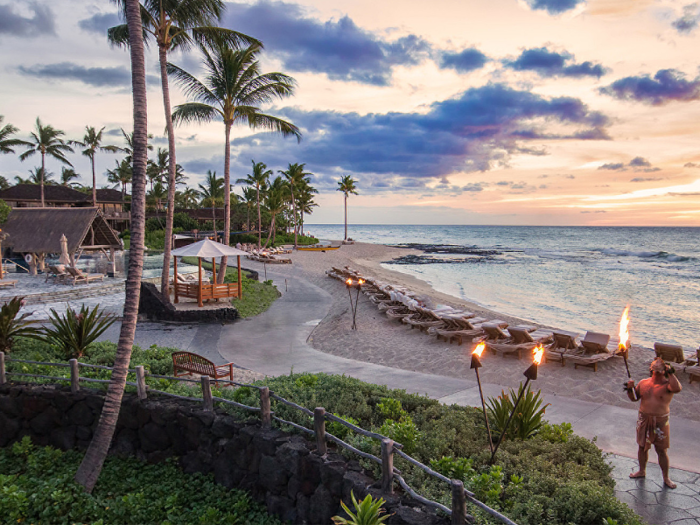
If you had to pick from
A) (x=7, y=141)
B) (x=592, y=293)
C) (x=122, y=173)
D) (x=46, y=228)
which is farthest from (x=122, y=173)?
(x=592, y=293)

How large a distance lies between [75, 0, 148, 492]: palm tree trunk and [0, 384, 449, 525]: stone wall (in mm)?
662

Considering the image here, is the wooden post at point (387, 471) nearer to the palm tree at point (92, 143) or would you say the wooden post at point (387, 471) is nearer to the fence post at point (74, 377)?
the fence post at point (74, 377)

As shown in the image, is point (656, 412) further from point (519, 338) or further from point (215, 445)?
point (519, 338)

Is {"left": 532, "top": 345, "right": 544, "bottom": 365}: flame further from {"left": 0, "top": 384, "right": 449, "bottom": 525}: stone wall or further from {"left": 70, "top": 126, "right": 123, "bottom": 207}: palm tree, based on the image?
{"left": 70, "top": 126, "right": 123, "bottom": 207}: palm tree

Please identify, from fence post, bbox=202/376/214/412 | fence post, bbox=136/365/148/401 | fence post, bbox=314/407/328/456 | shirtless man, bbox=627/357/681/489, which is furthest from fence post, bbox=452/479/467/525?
fence post, bbox=136/365/148/401

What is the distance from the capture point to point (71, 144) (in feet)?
169

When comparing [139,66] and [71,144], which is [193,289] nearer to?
A: [139,66]

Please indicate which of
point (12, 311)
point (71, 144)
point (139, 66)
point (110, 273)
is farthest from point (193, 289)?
point (71, 144)

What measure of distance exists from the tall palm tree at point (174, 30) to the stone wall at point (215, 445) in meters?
9.03

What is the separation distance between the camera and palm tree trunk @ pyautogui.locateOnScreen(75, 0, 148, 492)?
6.02 meters

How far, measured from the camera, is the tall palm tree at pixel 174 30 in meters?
15.0

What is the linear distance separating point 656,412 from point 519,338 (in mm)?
6950

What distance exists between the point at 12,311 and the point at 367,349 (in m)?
8.92

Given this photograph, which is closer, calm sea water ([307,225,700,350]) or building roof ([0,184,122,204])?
calm sea water ([307,225,700,350])
